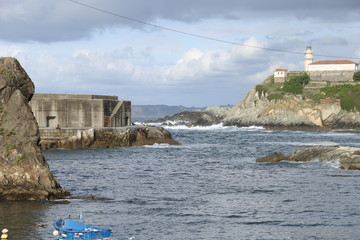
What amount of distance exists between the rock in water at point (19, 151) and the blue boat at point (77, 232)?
23.7ft

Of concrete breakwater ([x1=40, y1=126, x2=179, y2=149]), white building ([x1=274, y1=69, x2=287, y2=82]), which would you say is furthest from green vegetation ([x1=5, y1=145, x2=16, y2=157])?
white building ([x1=274, y1=69, x2=287, y2=82])

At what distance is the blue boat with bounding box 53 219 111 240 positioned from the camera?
17766 mm

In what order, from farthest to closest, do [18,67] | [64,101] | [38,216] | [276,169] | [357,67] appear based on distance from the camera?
1. [357,67]
2. [64,101]
3. [276,169]
4. [18,67]
5. [38,216]

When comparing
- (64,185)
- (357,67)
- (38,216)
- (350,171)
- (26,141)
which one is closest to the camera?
(38,216)

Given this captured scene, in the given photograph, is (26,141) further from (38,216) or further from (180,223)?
(180,223)

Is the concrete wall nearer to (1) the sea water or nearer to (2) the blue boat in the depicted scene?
(1) the sea water

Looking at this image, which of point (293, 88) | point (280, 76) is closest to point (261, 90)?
point (293, 88)

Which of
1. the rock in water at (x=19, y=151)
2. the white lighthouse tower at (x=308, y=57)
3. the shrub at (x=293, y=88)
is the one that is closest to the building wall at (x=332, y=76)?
the white lighthouse tower at (x=308, y=57)

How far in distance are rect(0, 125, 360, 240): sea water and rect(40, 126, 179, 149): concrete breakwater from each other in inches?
426

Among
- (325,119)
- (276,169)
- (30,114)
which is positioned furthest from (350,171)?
(325,119)

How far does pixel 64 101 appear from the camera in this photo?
6197 centimetres

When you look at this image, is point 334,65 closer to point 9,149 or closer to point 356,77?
→ point 356,77

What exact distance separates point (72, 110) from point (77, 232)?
45546 millimetres

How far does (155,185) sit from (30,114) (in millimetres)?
9939
